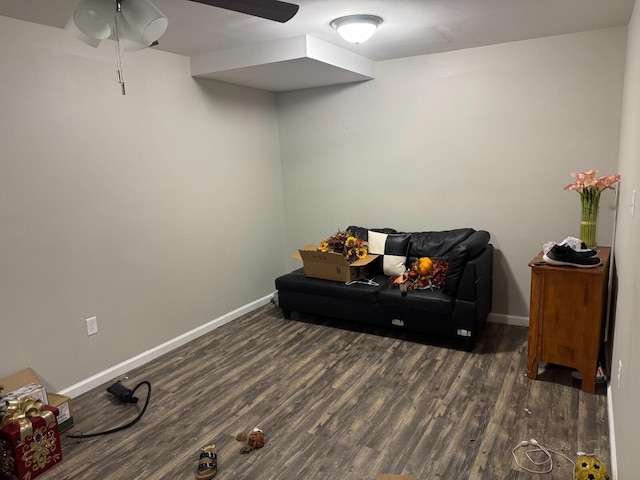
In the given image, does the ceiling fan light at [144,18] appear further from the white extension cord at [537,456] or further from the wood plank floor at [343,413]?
the white extension cord at [537,456]

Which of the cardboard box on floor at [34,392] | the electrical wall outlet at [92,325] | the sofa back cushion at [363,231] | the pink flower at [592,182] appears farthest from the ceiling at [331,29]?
the cardboard box on floor at [34,392]

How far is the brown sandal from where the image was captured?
217cm

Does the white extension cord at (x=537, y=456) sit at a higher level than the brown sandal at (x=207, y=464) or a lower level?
lower

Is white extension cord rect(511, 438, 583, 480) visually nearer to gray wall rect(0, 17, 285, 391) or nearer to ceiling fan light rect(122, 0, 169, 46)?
ceiling fan light rect(122, 0, 169, 46)

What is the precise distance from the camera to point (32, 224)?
108 inches

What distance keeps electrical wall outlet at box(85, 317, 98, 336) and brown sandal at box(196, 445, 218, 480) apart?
4.30ft

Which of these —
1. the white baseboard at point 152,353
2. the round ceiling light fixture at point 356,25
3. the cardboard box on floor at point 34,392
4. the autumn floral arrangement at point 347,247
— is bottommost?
the white baseboard at point 152,353

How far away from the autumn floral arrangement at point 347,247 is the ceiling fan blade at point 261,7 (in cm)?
232

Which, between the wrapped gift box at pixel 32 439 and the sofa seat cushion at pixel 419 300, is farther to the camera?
the sofa seat cushion at pixel 419 300

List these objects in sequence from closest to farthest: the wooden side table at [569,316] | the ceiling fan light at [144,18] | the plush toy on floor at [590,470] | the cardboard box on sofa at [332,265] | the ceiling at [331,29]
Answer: the ceiling fan light at [144,18] → the plush toy on floor at [590,470] → the ceiling at [331,29] → the wooden side table at [569,316] → the cardboard box on sofa at [332,265]

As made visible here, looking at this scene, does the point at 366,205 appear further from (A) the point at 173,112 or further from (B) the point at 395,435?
(B) the point at 395,435

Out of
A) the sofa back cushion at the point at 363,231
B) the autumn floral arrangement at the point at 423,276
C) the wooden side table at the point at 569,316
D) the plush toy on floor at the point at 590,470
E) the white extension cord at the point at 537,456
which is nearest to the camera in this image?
the plush toy on floor at the point at 590,470

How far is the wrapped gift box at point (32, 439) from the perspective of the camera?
2178 mm

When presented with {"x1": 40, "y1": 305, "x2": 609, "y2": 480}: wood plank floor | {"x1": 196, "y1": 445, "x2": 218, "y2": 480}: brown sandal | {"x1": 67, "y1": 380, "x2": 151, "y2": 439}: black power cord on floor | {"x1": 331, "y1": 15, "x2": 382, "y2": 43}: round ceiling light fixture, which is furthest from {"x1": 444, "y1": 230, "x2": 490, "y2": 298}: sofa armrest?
{"x1": 67, "y1": 380, "x2": 151, "y2": 439}: black power cord on floor
